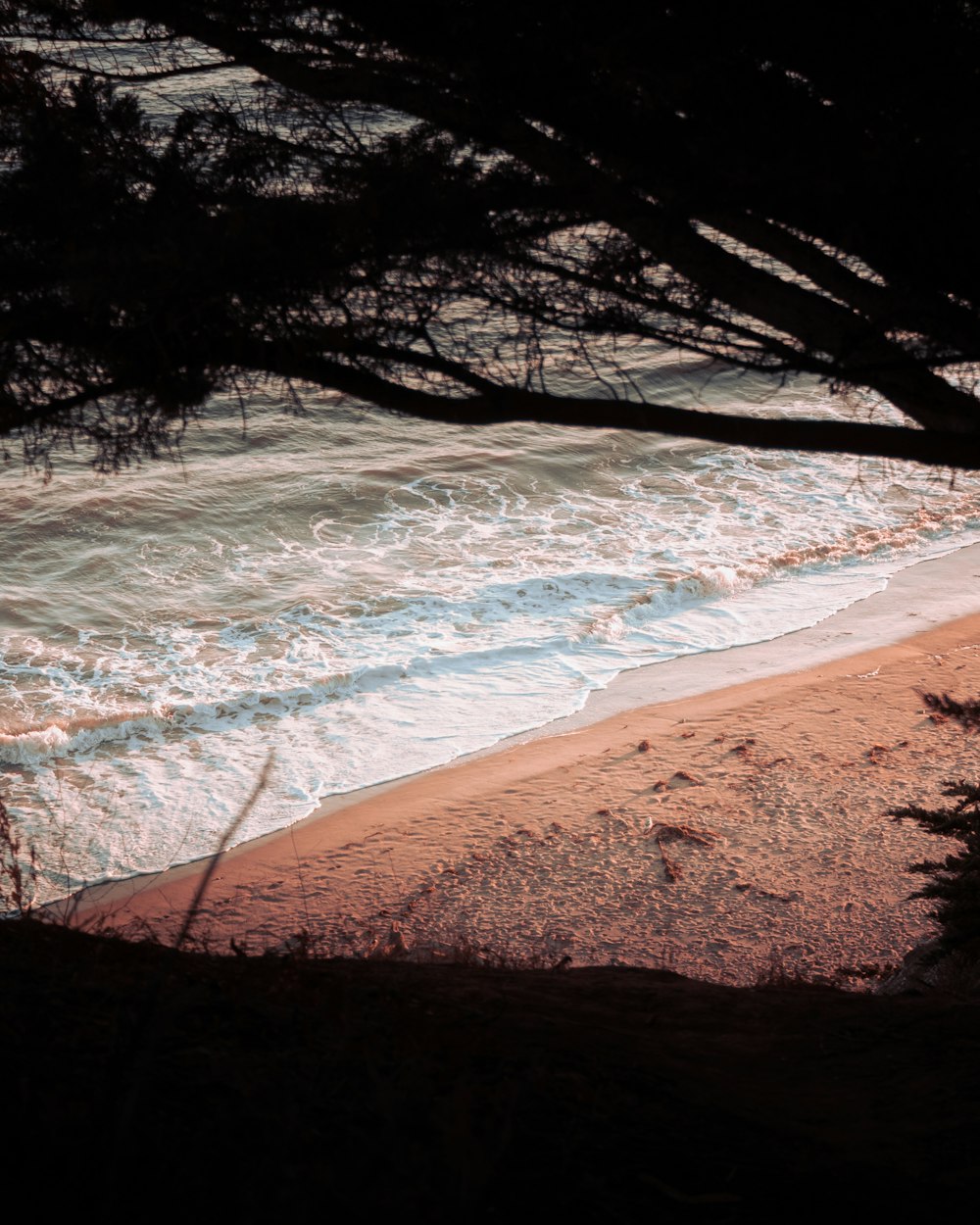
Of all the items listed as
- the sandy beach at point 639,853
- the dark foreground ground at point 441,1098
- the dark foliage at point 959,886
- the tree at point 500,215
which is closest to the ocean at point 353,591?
the sandy beach at point 639,853

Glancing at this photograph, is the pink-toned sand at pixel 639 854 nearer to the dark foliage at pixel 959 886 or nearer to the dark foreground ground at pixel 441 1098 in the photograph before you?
the dark foliage at pixel 959 886

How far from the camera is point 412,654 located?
33.2ft

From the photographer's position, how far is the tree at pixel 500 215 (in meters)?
3.25

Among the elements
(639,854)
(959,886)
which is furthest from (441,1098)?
(639,854)

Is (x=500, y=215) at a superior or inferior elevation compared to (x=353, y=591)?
superior

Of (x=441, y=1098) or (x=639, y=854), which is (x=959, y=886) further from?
(x=441, y=1098)

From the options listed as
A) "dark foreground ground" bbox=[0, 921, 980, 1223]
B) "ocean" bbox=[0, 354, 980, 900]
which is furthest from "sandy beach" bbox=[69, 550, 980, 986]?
"dark foreground ground" bbox=[0, 921, 980, 1223]

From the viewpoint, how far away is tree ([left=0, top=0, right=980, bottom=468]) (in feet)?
10.6

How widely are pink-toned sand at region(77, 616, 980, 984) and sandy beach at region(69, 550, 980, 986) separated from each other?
0.01 m

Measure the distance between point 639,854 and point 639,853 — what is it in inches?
0.5

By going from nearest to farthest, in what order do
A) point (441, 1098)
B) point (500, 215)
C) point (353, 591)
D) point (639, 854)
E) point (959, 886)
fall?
point (441, 1098)
point (500, 215)
point (959, 886)
point (639, 854)
point (353, 591)

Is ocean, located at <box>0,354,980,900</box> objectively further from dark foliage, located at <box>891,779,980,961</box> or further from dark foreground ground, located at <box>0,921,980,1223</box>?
dark foreground ground, located at <box>0,921,980,1223</box>

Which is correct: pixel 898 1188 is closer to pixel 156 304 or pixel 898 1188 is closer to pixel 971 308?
pixel 971 308

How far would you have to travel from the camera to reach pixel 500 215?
3.57 meters
